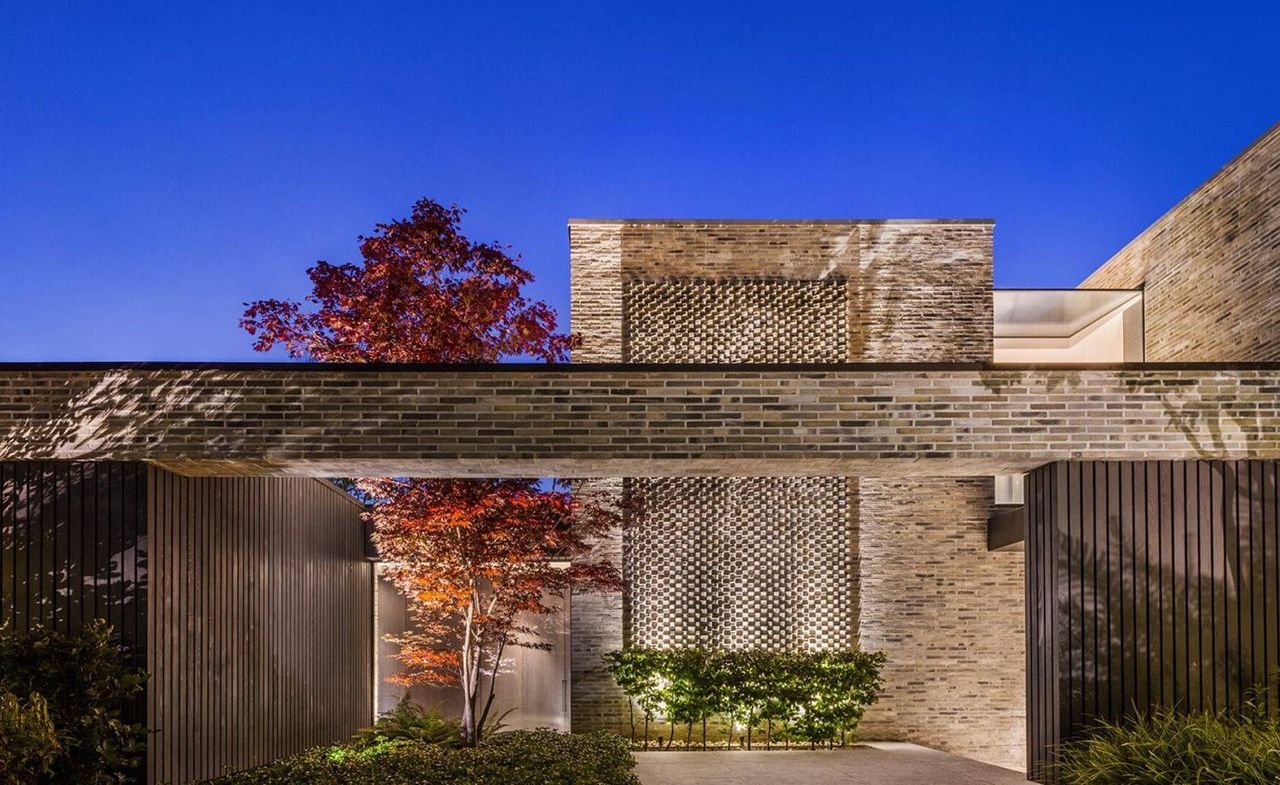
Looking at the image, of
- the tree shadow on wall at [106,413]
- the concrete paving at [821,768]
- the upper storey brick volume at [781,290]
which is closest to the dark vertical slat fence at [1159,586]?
the concrete paving at [821,768]

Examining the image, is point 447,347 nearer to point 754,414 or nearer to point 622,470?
point 622,470

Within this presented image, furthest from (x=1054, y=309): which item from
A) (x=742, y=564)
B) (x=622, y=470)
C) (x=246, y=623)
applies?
(x=246, y=623)

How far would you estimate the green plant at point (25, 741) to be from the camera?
18.1 feet

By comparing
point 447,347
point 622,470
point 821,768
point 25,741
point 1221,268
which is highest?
point 1221,268

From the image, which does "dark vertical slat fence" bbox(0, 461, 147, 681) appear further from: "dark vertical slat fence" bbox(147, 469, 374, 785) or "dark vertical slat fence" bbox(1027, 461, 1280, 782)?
"dark vertical slat fence" bbox(1027, 461, 1280, 782)

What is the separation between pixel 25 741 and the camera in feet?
18.3

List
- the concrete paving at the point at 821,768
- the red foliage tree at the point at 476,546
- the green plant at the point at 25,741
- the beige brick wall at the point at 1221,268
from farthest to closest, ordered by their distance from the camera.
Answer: the beige brick wall at the point at 1221,268 < the red foliage tree at the point at 476,546 < the concrete paving at the point at 821,768 < the green plant at the point at 25,741

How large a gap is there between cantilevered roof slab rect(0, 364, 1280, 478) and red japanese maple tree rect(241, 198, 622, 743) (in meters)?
2.46

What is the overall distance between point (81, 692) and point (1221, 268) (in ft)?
40.7

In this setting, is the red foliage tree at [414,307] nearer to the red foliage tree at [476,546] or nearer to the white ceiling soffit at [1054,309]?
the red foliage tree at [476,546]

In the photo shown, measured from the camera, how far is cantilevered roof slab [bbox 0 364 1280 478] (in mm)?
7176

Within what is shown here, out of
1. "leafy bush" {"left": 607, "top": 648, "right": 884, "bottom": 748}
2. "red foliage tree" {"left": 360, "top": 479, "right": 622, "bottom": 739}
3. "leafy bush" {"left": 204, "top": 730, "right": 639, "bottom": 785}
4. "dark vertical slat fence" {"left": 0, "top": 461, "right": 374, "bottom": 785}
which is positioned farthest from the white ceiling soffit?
"dark vertical slat fence" {"left": 0, "top": 461, "right": 374, "bottom": 785}

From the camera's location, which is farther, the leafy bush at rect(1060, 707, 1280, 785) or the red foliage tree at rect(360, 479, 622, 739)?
the red foliage tree at rect(360, 479, 622, 739)

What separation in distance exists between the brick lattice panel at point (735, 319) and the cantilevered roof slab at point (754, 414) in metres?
5.11
